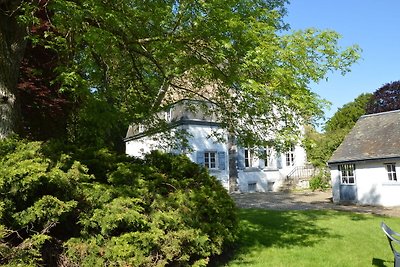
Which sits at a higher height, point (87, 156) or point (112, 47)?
point (112, 47)

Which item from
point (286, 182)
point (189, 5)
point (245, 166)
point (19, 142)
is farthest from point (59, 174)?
point (286, 182)

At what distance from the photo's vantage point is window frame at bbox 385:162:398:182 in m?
19.0

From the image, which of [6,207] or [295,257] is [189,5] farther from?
[295,257]

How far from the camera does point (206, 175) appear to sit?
775 centimetres

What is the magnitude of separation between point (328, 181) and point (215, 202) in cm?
2351

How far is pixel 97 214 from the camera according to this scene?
5.30 meters

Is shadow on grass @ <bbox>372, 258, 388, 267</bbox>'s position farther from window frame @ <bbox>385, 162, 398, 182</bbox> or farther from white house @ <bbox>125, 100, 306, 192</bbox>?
white house @ <bbox>125, 100, 306, 192</bbox>

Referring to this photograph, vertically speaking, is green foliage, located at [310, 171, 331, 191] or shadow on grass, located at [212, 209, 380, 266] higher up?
green foliage, located at [310, 171, 331, 191]

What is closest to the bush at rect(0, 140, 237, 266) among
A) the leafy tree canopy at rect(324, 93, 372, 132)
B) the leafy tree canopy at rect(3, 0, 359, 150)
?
the leafy tree canopy at rect(3, 0, 359, 150)

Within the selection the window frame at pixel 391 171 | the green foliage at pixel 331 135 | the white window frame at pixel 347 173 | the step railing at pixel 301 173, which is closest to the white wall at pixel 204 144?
the step railing at pixel 301 173

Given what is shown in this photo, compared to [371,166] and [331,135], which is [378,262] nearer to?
[371,166]

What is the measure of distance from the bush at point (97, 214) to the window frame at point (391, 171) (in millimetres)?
15467

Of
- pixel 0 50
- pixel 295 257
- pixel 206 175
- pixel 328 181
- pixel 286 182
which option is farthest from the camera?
pixel 286 182

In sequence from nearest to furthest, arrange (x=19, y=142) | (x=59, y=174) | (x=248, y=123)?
(x=59, y=174) < (x=19, y=142) < (x=248, y=123)
